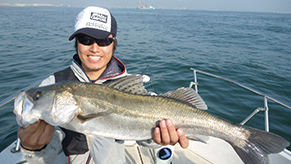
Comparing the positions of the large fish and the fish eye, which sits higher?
the large fish

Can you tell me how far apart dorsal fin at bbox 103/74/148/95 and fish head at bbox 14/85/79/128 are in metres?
0.51

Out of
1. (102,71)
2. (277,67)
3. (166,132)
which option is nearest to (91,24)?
(102,71)

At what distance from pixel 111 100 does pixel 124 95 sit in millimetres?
178

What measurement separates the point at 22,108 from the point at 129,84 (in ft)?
4.03

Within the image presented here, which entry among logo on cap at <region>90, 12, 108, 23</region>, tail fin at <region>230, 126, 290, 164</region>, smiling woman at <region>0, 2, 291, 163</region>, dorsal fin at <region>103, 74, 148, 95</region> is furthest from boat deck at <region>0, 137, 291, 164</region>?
logo on cap at <region>90, 12, 108, 23</region>

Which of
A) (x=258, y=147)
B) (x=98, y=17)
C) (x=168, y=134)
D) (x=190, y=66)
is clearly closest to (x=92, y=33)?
(x=98, y=17)

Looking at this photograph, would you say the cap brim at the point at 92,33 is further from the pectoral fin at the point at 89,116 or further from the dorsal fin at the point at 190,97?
the dorsal fin at the point at 190,97

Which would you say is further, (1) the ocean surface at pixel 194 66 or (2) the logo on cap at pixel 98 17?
(1) the ocean surface at pixel 194 66

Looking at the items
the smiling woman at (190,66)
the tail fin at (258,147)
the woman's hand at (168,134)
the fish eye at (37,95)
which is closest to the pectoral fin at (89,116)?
the fish eye at (37,95)

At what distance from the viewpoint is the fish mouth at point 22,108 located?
1849 millimetres

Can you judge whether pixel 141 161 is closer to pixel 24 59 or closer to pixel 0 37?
pixel 24 59

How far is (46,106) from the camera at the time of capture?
199cm

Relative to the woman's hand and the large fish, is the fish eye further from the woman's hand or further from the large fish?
the woman's hand

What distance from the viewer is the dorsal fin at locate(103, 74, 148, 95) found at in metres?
2.30
